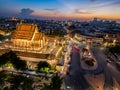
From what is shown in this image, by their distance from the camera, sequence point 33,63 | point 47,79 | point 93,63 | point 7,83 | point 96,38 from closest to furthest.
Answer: point 7,83
point 47,79
point 33,63
point 93,63
point 96,38

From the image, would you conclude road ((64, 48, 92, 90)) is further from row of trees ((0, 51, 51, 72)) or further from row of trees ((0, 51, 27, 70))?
row of trees ((0, 51, 27, 70))

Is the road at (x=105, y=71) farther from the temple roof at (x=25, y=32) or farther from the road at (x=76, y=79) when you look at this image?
the temple roof at (x=25, y=32)

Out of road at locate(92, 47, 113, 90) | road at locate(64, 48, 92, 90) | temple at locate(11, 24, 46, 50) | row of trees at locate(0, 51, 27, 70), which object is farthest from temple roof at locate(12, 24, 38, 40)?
road at locate(92, 47, 113, 90)

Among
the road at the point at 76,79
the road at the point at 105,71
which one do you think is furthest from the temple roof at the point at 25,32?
the road at the point at 105,71

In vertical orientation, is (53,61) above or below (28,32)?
below

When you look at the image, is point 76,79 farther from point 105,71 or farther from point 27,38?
→ point 27,38

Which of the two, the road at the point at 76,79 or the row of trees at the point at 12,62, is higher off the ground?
the row of trees at the point at 12,62

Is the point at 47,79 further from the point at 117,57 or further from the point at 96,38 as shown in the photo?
the point at 96,38

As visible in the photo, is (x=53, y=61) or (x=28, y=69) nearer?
(x=28, y=69)

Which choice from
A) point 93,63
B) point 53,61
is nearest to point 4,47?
point 53,61
